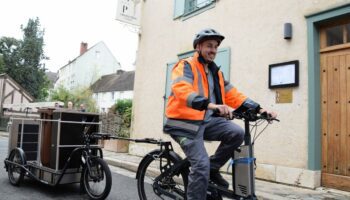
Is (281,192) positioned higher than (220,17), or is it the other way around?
(220,17)

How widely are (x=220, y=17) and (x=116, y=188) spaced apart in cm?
490

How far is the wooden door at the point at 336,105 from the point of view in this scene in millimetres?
5871

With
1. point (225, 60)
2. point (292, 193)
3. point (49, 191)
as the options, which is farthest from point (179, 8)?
point (49, 191)

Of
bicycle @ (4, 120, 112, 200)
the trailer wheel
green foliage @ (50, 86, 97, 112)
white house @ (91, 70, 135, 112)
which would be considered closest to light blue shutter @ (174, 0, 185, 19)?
bicycle @ (4, 120, 112, 200)

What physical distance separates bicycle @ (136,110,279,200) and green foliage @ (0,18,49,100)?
43217mm

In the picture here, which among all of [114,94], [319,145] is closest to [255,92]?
[319,145]

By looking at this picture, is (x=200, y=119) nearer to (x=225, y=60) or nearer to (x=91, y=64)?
(x=225, y=60)

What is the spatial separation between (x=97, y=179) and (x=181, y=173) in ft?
4.97

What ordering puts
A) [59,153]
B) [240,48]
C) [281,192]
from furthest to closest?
1. [240,48]
2. [281,192]
3. [59,153]

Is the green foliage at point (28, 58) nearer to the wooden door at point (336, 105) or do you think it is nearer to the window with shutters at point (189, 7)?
the window with shutters at point (189, 7)

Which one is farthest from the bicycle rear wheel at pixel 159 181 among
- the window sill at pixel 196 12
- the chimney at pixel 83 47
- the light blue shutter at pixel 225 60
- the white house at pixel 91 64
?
the chimney at pixel 83 47

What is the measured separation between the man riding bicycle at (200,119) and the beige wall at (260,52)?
3.06m

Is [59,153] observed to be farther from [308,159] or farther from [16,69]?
[16,69]

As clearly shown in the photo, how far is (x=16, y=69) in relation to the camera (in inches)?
1770
